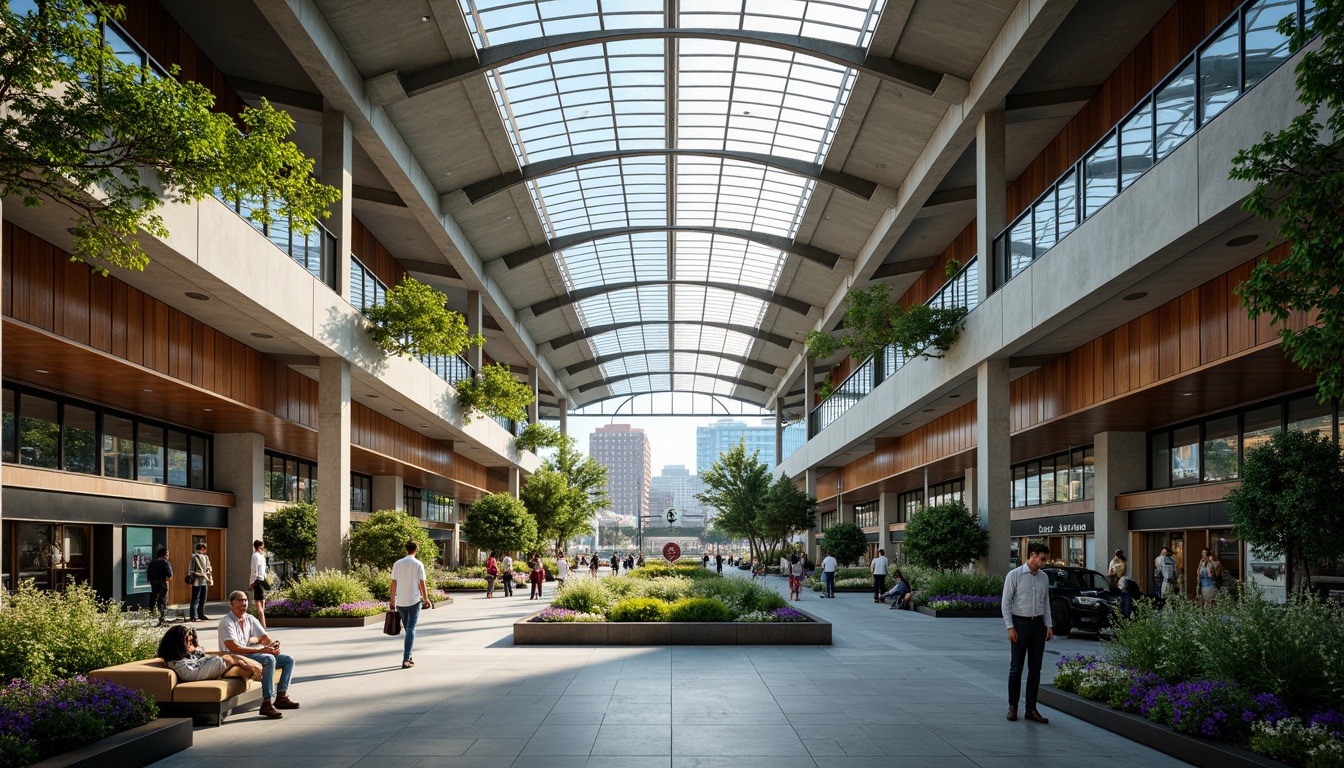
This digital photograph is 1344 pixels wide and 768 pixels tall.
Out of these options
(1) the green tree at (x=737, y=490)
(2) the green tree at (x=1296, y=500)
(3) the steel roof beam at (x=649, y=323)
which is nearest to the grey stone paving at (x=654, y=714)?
(2) the green tree at (x=1296, y=500)

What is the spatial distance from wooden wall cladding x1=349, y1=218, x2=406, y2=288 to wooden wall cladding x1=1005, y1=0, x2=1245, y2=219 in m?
19.7

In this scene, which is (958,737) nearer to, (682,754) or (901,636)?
(682,754)

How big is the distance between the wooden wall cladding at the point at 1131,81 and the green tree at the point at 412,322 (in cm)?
1596

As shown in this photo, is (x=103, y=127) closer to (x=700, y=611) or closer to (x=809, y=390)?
(x=700, y=611)

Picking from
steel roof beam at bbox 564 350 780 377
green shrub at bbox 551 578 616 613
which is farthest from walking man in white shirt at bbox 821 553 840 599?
steel roof beam at bbox 564 350 780 377

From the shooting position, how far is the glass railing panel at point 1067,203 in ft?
61.3

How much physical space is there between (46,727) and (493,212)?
2708 cm

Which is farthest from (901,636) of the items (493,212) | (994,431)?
(493,212)

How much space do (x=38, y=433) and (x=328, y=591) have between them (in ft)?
21.0

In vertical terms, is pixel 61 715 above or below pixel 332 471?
below

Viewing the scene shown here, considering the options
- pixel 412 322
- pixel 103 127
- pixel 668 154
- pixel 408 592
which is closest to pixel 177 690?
pixel 408 592

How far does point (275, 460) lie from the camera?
31641 millimetres

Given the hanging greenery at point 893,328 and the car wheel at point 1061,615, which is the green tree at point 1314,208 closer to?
the car wheel at point 1061,615

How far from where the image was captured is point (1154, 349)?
18516 millimetres
